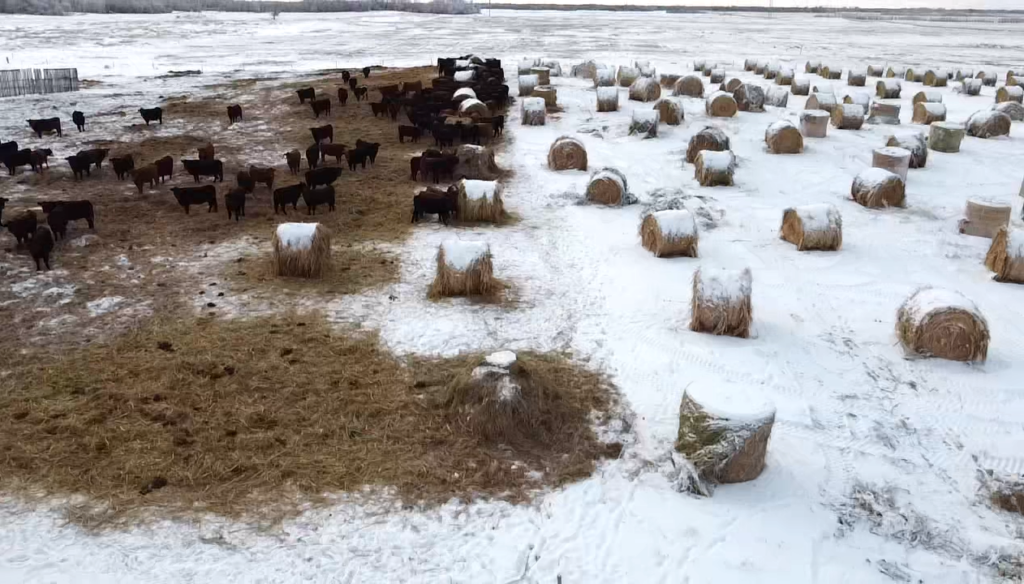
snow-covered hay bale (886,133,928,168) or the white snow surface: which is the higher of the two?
snow-covered hay bale (886,133,928,168)

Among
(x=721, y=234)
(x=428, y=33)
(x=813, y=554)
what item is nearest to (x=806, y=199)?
(x=721, y=234)

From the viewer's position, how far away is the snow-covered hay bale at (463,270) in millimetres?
9883

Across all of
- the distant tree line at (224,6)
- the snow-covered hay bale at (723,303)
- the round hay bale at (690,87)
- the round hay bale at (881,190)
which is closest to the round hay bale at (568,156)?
the round hay bale at (881,190)

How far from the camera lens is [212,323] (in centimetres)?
909

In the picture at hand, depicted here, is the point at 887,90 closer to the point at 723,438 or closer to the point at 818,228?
the point at 818,228

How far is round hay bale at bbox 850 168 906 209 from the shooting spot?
1388 cm

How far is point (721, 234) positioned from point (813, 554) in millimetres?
7883

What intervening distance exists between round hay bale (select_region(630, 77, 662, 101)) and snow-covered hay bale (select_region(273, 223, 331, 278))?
57.7ft

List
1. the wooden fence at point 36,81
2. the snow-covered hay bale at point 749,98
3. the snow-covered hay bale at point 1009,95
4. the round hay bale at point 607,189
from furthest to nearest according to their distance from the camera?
the wooden fence at point 36,81 < the snow-covered hay bale at point 1009,95 < the snow-covered hay bale at point 749,98 < the round hay bale at point 607,189

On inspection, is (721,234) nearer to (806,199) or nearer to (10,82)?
(806,199)

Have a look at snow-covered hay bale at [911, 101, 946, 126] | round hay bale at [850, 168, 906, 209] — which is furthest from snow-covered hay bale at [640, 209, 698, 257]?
snow-covered hay bale at [911, 101, 946, 126]

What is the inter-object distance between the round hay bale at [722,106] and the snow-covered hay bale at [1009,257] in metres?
12.6

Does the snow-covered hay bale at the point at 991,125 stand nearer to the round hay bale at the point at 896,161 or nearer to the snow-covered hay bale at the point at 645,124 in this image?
the round hay bale at the point at 896,161

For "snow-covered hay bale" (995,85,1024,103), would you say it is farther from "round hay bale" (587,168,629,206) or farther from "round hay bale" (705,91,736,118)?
"round hay bale" (587,168,629,206)
